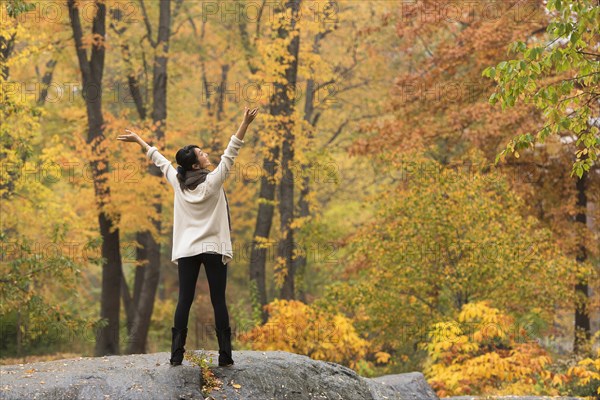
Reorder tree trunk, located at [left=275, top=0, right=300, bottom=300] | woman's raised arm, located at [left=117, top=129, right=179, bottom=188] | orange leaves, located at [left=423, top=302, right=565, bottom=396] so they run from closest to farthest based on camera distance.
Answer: woman's raised arm, located at [left=117, top=129, right=179, bottom=188] → orange leaves, located at [left=423, top=302, right=565, bottom=396] → tree trunk, located at [left=275, top=0, right=300, bottom=300]

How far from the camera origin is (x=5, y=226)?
51.9 feet

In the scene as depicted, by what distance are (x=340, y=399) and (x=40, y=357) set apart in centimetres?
1325

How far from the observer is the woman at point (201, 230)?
242 inches

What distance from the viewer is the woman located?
Answer: 6.16 metres

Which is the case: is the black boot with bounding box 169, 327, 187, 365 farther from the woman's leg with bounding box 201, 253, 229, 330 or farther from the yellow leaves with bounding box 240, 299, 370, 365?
the yellow leaves with bounding box 240, 299, 370, 365

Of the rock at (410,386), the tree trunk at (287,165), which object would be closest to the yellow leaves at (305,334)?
the rock at (410,386)

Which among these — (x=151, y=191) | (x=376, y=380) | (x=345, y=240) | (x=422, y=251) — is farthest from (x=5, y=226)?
(x=376, y=380)

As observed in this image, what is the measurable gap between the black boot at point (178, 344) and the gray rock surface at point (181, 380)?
0.08m

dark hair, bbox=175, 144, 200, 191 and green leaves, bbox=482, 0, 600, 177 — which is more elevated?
green leaves, bbox=482, 0, 600, 177

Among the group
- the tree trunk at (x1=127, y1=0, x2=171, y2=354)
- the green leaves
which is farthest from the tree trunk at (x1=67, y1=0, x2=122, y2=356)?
the green leaves

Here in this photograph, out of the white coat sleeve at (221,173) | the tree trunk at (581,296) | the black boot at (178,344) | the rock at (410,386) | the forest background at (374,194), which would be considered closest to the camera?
the white coat sleeve at (221,173)

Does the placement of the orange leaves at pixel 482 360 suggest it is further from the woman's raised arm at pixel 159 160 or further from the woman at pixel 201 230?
the woman's raised arm at pixel 159 160

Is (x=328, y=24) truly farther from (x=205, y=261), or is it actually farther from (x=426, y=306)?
(x=205, y=261)

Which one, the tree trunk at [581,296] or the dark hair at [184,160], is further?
the tree trunk at [581,296]
